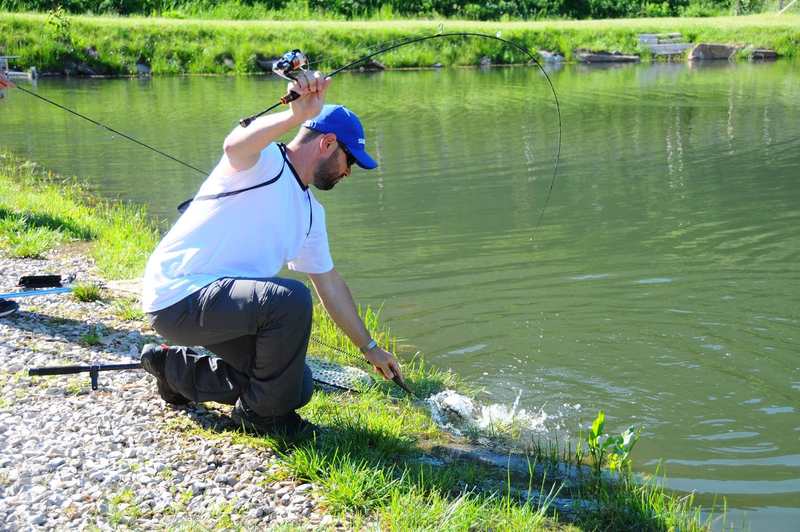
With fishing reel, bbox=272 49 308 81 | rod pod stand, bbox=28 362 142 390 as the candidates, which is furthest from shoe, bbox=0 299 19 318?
fishing reel, bbox=272 49 308 81

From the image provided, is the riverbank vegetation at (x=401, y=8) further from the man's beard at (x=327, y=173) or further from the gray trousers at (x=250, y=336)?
the gray trousers at (x=250, y=336)

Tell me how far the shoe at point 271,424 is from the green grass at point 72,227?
324cm

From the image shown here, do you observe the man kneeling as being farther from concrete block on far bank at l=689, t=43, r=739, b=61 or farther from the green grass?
concrete block on far bank at l=689, t=43, r=739, b=61

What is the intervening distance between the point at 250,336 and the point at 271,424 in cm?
42

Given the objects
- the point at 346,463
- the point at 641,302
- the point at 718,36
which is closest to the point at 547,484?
the point at 346,463

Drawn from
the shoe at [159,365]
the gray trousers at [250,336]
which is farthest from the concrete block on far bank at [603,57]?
the gray trousers at [250,336]

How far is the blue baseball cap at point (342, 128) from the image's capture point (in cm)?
425

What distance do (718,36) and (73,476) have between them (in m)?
33.9

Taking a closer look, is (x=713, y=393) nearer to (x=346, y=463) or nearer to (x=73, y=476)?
(x=346, y=463)

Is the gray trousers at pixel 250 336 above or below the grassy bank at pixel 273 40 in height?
below

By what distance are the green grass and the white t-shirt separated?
10.9ft

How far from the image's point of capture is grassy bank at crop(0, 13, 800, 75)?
28547 mm

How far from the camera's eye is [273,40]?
30922 millimetres

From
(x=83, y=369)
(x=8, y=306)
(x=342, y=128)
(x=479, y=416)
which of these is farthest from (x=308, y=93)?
(x=8, y=306)
